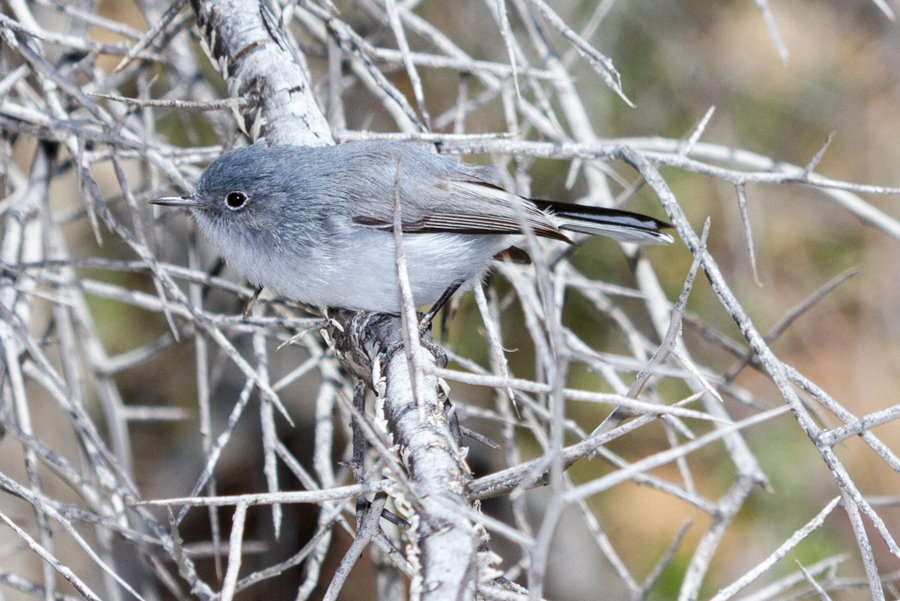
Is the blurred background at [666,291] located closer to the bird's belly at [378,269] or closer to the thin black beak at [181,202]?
the thin black beak at [181,202]

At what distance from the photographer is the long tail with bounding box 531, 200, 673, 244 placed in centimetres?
270

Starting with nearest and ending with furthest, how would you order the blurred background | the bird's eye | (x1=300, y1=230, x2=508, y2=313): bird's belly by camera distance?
(x1=300, y1=230, x2=508, y2=313): bird's belly → the bird's eye → the blurred background

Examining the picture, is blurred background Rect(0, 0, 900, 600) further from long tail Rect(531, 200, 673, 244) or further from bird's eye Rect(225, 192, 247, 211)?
long tail Rect(531, 200, 673, 244)

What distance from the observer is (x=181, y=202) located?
258 cm

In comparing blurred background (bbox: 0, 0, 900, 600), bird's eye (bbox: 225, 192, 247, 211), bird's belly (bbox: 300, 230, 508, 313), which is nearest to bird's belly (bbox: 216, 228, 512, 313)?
bird's belly (bbox: 300, 230, 508, 313)

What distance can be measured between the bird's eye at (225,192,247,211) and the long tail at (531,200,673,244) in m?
1.13

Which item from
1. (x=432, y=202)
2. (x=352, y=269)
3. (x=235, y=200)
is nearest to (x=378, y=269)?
(x=352, y=269)

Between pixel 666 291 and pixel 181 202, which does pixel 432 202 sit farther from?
pixel 666 291

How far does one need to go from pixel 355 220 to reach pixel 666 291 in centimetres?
246

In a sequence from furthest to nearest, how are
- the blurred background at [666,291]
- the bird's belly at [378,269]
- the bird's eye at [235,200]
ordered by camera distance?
the blurred background at [666,291]
the bird's eye at [235,200]
the bird's belly at [378,269]

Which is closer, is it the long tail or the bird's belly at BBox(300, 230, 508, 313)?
the bird's belly at BBox(300, 230, 508, 313)

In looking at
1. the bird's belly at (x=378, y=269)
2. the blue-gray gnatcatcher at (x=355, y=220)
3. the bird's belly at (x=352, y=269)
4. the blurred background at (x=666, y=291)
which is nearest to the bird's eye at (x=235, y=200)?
the blue-gray gnatcatcher at (x=355, y=220)

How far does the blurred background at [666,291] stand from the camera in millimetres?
4262

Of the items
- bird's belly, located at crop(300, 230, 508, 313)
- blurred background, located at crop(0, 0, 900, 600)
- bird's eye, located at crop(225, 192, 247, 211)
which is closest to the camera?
bird's belly, located at crop(300, 230, 508, 313)
